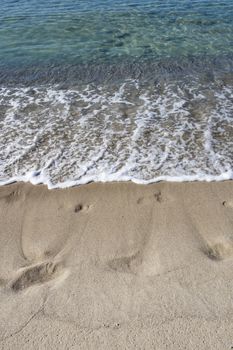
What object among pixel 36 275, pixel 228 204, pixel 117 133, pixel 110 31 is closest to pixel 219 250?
pixel 228 204

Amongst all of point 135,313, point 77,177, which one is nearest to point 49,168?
point 77,177

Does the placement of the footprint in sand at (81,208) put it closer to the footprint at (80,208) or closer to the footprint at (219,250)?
the footprint at (80,208)

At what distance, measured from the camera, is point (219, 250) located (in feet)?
14.1

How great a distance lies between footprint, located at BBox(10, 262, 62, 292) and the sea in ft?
5.20

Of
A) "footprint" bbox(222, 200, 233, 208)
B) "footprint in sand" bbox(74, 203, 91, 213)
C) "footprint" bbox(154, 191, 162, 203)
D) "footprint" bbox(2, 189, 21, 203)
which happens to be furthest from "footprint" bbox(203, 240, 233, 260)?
"footprint" bbox(2, 189, 21, 203)

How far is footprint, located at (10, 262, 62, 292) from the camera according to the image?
13.1 feet

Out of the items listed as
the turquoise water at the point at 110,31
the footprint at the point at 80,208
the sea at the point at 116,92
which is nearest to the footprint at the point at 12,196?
the sea at the point at 116,92

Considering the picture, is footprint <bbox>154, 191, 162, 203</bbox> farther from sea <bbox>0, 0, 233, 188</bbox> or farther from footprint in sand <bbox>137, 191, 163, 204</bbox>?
sea <bbox>0, 0, 233, 188</bbox>

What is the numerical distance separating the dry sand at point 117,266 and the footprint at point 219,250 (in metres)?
0.01

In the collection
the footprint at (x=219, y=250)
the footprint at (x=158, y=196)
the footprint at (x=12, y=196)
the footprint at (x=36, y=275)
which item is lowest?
the footprint at (x=158, y=196)

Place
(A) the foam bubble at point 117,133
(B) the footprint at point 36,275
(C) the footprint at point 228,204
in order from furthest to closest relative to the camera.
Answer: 1. (A) the foam bubble at point 117,133
2. (C) the footprint at point 228,204
3. (B) the footprint at point 36,275

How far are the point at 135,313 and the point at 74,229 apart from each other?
1.46 m

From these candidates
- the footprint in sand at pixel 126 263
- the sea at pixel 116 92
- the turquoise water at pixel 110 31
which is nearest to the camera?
the footprint in sand at pixel 126 263

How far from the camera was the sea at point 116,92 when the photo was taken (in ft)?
19.5
